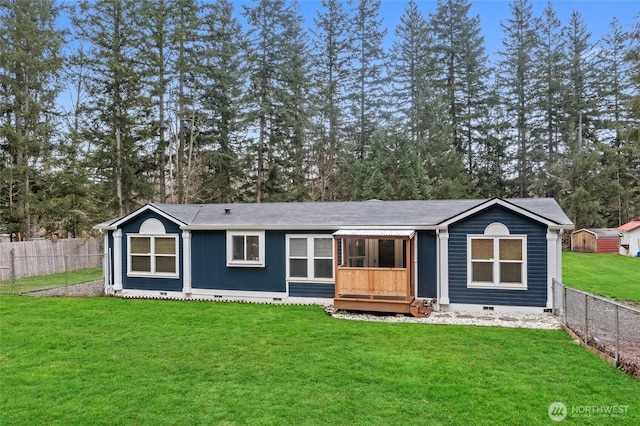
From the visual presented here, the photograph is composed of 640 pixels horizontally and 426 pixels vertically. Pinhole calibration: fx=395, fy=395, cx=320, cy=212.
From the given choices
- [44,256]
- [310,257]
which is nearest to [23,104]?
[44,256]

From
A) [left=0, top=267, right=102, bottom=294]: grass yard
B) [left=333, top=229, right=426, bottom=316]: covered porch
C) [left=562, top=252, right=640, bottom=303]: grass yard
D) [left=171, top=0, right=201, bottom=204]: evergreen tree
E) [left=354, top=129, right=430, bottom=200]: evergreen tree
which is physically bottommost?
[left=562, top=252, right=640, bottom=303]: grass yard

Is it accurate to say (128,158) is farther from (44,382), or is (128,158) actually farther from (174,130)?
(44,382)

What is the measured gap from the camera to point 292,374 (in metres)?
6.16

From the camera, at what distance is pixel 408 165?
2692 cm

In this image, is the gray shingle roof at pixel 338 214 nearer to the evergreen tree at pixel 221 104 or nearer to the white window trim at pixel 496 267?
the white window trim at pixel 496 267

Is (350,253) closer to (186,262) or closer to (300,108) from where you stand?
(186,262)

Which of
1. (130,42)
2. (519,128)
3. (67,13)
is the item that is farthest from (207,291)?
(519,128)

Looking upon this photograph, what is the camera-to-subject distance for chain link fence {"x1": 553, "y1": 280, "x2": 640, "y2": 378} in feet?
21.6

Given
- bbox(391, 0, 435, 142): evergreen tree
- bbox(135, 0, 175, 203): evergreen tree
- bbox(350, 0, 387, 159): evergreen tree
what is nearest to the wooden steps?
bbox(135, 0, 175, 203): evergreen tree

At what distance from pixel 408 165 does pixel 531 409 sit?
22.9 meters

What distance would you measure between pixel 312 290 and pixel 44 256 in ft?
41.8

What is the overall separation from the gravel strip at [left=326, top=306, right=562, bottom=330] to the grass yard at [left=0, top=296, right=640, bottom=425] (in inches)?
23.7

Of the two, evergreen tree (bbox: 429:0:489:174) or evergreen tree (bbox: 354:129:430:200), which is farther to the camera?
evergreen tree (bbox: 429:0:489:174)

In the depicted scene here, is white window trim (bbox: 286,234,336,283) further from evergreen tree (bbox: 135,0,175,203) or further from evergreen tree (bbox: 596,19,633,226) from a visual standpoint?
evergreen tree (bbox: 596,19,633,226)
